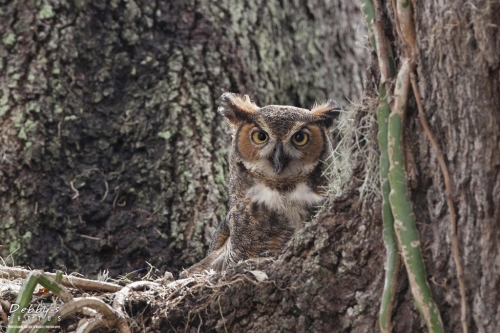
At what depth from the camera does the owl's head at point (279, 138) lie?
10.0ft

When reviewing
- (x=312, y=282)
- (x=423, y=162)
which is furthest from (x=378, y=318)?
(x=423, y=162)

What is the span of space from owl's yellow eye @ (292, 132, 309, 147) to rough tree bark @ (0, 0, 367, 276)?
48cm

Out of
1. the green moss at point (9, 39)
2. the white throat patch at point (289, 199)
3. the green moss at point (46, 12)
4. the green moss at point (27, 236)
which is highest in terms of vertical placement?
the green moss at point (46, 12)

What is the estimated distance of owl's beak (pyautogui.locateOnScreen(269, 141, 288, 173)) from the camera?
118 inches

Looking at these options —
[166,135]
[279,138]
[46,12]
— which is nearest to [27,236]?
[166,135]

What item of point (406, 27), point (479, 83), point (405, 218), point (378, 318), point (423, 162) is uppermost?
point (406, 27)

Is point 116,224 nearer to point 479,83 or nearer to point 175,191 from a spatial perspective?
point 175,191

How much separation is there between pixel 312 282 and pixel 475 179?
560 millimetres

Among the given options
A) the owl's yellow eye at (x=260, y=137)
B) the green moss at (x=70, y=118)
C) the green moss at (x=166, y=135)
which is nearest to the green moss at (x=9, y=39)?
the green moss at (x=70, y=118)

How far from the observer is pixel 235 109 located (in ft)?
10.5

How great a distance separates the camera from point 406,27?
1.72 m

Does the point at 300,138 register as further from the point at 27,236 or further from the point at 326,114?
the point at 27,236

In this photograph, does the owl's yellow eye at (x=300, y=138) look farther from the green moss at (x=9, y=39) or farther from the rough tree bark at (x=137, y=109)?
the green moss at (x=9, y=39)

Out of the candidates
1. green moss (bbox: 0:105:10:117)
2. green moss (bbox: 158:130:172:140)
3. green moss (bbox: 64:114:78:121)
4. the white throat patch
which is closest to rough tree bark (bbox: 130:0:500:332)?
the white throat patch
